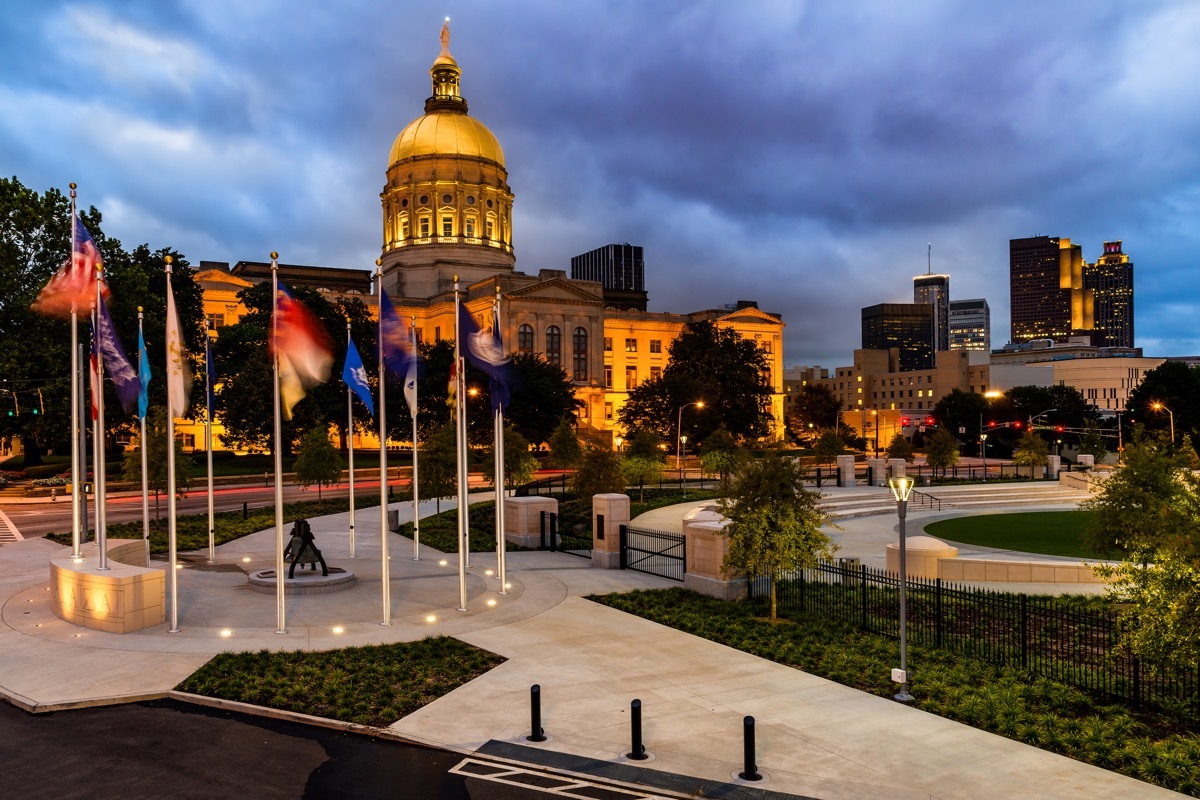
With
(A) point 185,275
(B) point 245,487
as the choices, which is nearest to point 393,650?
(B) point 245,487

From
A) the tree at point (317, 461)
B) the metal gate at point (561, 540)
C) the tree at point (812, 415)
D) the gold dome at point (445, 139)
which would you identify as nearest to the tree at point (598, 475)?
the metal gate at point (561, 540)

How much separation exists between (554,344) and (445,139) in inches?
1405

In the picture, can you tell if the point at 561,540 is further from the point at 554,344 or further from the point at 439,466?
the point at 554,344

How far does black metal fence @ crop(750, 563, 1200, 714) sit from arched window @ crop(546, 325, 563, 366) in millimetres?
Result: 95994

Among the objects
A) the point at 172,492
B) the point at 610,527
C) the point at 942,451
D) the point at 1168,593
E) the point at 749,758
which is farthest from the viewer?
the point at 942,451

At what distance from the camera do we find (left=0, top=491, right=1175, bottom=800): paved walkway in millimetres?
11531

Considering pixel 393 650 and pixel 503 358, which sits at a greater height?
pixel 503 358

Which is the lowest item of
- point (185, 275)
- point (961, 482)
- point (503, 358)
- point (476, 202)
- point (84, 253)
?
point (961, 482)

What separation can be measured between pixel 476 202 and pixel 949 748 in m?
125

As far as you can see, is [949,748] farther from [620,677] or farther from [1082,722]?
[620,677]

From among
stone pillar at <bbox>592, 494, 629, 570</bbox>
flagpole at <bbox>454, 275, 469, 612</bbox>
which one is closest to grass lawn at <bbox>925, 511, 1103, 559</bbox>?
stone pillar at <bbox>592, 494, 629, 570</bbox>

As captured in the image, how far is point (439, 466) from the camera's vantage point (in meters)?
40.3

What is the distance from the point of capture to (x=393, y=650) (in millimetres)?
17297

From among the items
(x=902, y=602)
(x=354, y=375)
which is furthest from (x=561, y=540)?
(x=902, y=602)
